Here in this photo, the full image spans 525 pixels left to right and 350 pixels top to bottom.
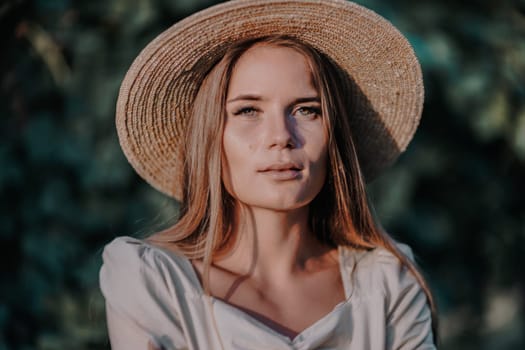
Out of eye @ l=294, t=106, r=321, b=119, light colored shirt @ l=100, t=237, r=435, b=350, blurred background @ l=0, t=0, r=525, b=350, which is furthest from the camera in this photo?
blurred background @ l=0, t=0, r=525, b=350

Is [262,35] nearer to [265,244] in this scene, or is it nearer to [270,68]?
[270,68]

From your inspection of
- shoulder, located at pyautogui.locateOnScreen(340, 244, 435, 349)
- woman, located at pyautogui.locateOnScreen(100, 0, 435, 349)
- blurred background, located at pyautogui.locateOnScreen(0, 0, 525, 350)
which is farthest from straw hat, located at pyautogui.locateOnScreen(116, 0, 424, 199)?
blurred background, located at pyautogui.locateOnScreen(0, 0, 525, 350)

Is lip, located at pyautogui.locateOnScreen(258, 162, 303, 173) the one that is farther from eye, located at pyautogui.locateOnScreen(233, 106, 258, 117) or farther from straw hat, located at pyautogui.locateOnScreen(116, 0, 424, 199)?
straw hat, located at pyautogui.locateOnScreen(116, 0, 424, 199)

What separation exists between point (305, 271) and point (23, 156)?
4.48ft

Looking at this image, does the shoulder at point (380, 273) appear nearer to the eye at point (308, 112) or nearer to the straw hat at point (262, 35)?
the straw hat at point (262, 35)

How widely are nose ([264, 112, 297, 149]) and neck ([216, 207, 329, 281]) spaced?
0.65ft

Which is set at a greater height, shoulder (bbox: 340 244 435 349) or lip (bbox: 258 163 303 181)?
lip (bbox: 258 163 303 181)

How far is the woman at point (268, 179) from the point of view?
88.9 inches

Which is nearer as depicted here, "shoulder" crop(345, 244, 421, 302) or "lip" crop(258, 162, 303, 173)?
"lip" crop(258, 162, 303, 173)

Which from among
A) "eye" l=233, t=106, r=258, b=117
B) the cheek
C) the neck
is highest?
"eye" l=233, t=106, r=258, b=117

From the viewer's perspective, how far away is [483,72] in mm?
3568

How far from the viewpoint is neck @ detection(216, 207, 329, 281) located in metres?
2.42

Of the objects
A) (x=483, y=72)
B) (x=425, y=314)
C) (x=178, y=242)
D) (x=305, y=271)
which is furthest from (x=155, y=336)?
(x=483, y=72)

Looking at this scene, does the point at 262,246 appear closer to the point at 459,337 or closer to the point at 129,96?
the point at 129,96
